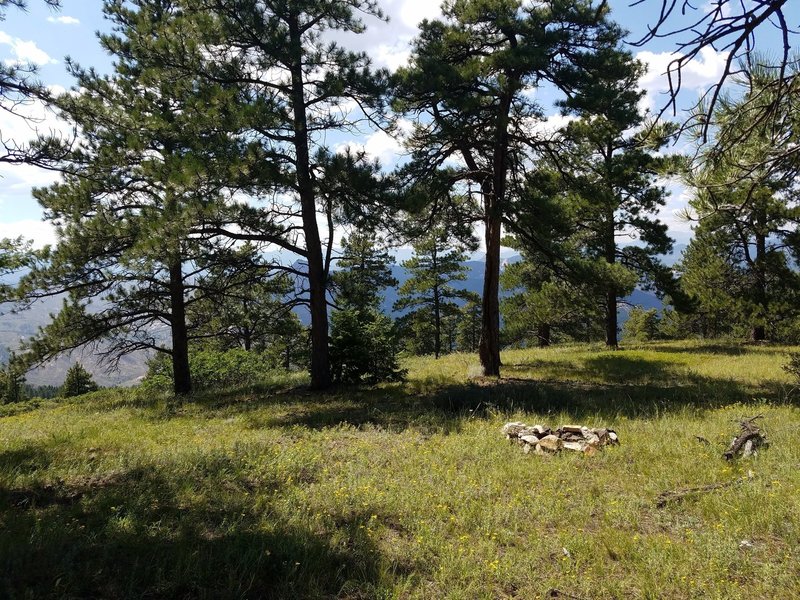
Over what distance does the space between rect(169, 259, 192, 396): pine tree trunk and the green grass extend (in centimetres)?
594

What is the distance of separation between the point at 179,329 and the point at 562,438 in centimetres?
1206

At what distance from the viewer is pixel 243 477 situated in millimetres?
5336

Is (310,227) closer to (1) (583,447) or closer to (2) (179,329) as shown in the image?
(2) (179,329)

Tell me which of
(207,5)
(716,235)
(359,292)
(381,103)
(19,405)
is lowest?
(19,405)

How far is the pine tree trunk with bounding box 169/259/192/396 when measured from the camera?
46.1ft

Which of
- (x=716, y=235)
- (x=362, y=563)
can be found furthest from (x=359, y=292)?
(x=716, y=235)

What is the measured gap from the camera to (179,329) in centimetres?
1433

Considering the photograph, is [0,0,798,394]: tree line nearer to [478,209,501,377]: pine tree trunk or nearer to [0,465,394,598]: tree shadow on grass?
[478,209,501,377]: pine tree trunk

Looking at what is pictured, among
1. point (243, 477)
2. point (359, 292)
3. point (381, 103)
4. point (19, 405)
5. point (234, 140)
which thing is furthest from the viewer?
point (19, 405)

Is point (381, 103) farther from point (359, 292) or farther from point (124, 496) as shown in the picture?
point (124, 496)

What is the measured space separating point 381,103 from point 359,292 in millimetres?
5155

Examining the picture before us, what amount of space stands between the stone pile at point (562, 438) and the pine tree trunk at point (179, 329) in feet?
36.4

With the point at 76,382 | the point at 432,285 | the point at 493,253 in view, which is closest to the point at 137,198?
the point at 493,253

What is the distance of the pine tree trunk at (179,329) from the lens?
14039 millimetres
